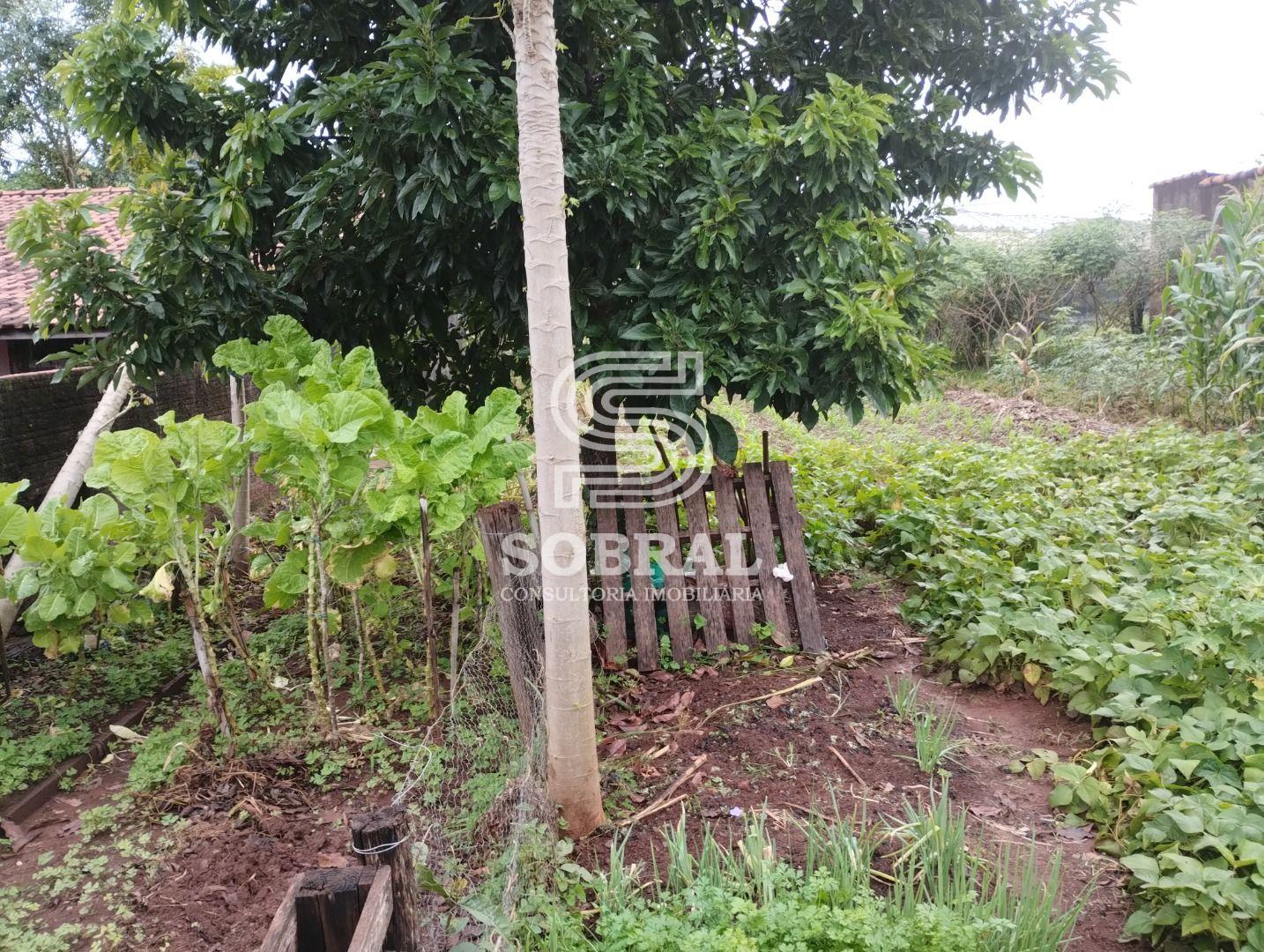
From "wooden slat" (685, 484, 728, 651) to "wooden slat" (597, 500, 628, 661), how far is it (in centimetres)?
42

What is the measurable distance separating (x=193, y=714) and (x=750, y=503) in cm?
303

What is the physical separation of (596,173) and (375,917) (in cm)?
283

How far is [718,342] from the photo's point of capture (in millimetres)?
3643

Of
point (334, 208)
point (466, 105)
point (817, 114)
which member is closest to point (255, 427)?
point (334, 208)

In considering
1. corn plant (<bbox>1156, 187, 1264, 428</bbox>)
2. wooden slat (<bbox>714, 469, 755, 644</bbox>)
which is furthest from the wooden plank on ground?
corn plant (<bbox>1156, 187, 1264, 428</bbox>)

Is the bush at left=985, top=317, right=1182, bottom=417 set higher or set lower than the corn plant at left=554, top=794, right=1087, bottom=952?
higher

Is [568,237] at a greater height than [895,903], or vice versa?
[568,237]

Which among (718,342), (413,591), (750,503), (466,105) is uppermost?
(466,105)

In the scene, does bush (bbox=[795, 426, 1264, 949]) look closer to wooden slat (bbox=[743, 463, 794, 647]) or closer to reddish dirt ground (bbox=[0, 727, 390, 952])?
wooden slat (bbox=[743, 463, 794, 647])

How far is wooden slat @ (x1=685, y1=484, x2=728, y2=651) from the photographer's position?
14.3 feet

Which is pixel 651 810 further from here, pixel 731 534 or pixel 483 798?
pixel 731 534

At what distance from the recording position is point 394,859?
1832 mm

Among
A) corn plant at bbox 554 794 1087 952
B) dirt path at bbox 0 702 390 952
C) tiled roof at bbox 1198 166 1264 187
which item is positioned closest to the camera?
corn plant at bbox 554 794 1087 952

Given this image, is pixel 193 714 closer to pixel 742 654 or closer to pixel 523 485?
pixel 523 485
